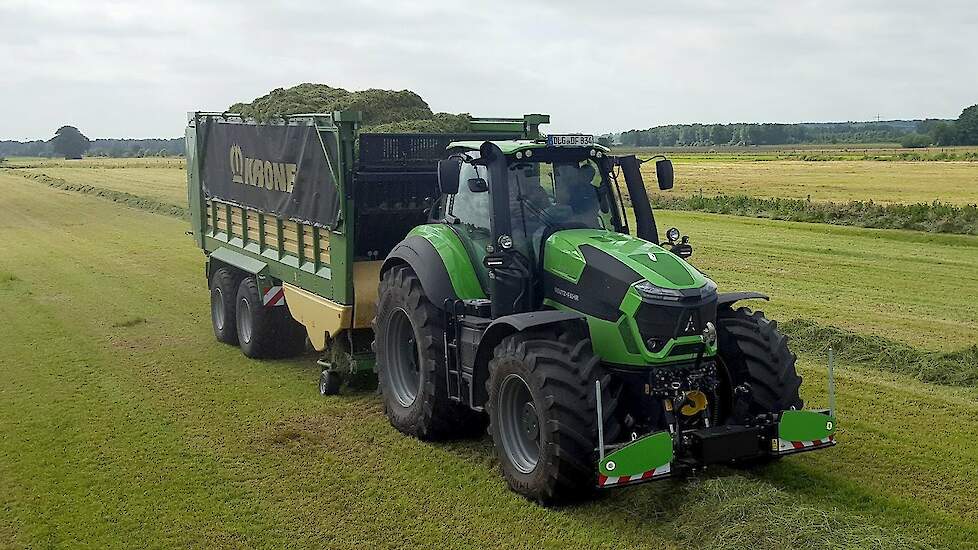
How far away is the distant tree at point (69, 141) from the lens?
434ft

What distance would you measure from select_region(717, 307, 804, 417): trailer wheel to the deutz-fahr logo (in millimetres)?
5433

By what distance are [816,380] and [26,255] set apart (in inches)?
736

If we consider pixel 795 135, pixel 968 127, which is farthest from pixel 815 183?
pixel 795 135

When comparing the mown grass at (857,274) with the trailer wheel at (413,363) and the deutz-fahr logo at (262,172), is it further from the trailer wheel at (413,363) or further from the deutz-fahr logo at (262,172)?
the deutz-fahr logo at (262,172)

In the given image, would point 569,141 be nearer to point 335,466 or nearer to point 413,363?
point 413,363

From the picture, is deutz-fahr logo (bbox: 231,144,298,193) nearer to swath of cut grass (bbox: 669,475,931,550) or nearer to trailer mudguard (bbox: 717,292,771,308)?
trailer mudguard (bbox: 717,292,771,308)

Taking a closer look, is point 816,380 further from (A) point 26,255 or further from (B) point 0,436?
(A) point 26,255

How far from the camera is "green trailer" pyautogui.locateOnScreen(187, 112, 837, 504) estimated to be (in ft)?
21.2

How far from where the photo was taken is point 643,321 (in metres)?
6.49

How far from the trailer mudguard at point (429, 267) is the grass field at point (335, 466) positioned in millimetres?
1363

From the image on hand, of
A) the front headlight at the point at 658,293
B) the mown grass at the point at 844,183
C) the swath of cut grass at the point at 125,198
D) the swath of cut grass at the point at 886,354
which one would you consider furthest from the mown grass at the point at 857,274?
the swath of cut grass at the point at 125,198

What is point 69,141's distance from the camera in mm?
132625

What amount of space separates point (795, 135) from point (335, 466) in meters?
138

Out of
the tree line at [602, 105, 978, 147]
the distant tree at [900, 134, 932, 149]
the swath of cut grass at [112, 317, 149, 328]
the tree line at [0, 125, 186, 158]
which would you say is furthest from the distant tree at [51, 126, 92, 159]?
the swath of cut grass at [112, 317, 149, 328]
